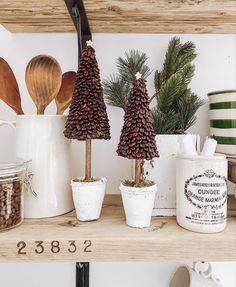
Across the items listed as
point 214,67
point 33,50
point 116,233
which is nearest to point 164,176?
point 116,233

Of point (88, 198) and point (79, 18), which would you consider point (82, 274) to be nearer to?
point (88, 198)

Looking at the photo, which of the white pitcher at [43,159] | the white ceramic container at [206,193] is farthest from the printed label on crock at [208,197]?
the white pitcher at [43,159]

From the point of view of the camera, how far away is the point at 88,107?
458 mm

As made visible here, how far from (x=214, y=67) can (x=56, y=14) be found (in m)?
0.40

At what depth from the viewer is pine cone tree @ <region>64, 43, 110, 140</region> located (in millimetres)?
457

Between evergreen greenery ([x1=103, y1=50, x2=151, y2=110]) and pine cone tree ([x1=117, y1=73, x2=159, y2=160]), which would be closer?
pine cone tree ([x1=117, y1=73, x2=159, y2=160])

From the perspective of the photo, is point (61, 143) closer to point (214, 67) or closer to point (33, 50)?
point (33, 50)

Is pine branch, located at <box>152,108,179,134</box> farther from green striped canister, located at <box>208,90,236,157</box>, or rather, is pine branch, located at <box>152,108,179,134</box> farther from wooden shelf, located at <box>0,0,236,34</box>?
wooden shelf, located at <box>0,0,236,34</box>

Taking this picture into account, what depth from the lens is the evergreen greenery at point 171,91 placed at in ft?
1.77

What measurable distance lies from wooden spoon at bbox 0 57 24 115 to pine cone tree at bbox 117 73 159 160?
21cm

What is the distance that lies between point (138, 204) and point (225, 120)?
249 millimetres

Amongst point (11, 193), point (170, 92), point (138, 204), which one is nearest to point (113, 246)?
point (138, 204)

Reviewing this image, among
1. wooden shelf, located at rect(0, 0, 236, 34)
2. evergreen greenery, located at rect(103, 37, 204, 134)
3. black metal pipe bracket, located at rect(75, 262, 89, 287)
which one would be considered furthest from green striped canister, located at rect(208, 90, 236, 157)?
black metal pipe bracket, located at rect(75, 262, 89, 287)

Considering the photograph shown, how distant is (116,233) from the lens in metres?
0.43
